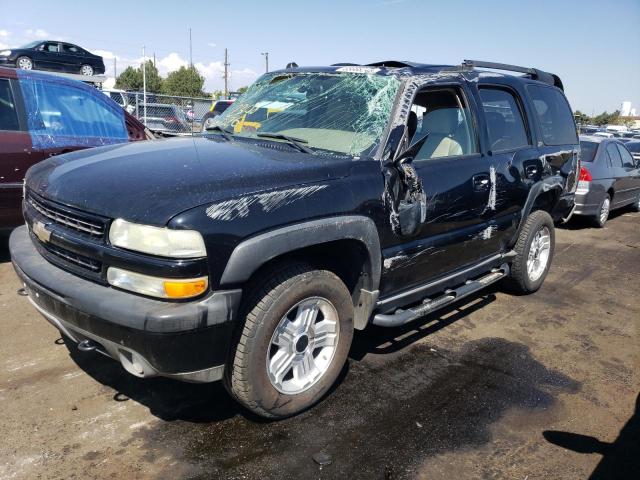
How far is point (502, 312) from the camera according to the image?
4887mm

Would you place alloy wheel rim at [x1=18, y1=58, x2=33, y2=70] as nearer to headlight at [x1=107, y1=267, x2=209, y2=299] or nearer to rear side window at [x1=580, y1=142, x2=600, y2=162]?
rear side window at [x1=580, y1=142, x2=600, y2=162]

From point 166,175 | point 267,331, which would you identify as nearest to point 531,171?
point 267,331

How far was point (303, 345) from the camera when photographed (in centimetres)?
294

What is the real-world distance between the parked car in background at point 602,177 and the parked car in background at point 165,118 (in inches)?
392

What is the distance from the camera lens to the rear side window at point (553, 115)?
502cm

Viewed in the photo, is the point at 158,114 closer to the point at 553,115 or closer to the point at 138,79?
the point at 553,115

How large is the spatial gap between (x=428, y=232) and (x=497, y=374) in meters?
1.13

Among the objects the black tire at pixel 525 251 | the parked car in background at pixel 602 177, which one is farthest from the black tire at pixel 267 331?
the parked car in background at pixel 602 177

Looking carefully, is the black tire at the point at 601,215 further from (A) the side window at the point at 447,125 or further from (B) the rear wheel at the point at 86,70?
(B) the rear wheel at the point at 86,70

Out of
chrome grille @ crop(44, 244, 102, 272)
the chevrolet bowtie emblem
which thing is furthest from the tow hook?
the chevrolet bowtie emblem

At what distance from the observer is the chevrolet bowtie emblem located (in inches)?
109

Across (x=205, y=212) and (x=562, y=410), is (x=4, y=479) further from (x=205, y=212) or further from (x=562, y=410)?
(x=562, y=410)

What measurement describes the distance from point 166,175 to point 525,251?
3.55 meters

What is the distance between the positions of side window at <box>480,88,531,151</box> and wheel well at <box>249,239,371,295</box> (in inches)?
68.6
